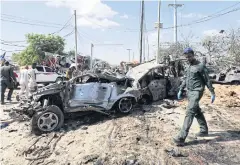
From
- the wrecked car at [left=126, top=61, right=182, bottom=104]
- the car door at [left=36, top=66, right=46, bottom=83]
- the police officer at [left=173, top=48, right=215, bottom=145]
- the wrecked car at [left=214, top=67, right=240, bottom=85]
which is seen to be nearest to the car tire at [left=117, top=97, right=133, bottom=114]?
the wrecked car at [left=126, top=61, right=182, bottom=104]

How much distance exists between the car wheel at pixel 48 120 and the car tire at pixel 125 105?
196 cm

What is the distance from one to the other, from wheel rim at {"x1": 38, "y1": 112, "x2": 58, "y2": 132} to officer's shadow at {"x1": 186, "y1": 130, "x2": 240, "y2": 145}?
142 inches

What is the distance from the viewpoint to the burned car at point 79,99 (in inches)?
313

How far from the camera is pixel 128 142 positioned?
6.48m

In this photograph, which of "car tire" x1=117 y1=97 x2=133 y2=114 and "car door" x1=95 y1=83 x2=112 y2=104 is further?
"car tire" x1=117 y1=97 x2=133 y2=114

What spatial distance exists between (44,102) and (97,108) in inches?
60.6

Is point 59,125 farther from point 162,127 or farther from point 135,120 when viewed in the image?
point 162,127

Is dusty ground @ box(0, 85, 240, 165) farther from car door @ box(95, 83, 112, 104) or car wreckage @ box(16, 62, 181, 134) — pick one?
car door @ box(95, 83, 112, 104)

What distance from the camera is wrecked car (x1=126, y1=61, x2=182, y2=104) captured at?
34.5ft

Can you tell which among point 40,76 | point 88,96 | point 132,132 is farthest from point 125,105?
point 40,76

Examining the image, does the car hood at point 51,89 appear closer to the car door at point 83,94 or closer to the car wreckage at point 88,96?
the car wreckage at point 88,96

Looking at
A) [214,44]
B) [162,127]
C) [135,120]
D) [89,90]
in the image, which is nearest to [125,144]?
[162,127]

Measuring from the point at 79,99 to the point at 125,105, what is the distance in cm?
153

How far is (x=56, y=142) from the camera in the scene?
7055 millimetres
